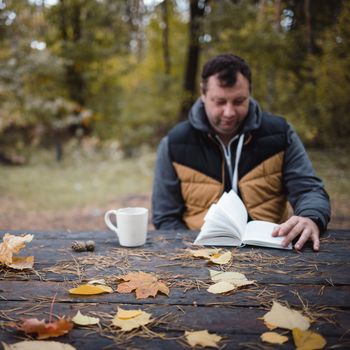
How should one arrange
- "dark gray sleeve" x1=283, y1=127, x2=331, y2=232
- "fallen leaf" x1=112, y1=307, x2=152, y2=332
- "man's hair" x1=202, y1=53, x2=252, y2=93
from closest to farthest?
1. "fallen leaf" x1=112, y1=307, x2=152, y2=332
2. "dark gray sleeve" x1=283, y1=127, x2=331, y2=232
3. "man's hair" x1=202, y1=53, x2=252, y2=93

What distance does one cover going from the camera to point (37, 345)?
874 mm

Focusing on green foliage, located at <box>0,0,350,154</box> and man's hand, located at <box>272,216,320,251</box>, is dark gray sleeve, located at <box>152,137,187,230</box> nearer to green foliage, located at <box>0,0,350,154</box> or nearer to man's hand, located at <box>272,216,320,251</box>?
man's hand, located at <box>272,216,320,251</box>

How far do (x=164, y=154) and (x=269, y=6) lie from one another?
3.94 meters

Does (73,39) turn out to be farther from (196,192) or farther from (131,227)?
(131,227)

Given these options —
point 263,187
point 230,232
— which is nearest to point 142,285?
point 230,232

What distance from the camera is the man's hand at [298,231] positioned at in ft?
5.24

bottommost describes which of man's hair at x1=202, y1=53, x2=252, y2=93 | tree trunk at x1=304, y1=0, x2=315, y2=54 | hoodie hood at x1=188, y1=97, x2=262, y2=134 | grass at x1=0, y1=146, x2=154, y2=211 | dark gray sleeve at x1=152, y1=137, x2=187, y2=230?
grass at x1=0, y1=146, x2=154, y2=211

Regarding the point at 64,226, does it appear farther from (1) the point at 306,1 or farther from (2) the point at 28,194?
(1) the point at 306,1

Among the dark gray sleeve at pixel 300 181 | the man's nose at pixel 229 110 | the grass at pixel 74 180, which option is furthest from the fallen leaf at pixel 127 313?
the grass at pixel 74 180

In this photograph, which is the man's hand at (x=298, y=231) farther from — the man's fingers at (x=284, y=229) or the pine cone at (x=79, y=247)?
the pine cone at (x=79, y=247)

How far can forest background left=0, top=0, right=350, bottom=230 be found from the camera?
530cm

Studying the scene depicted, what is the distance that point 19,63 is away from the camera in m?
7.04

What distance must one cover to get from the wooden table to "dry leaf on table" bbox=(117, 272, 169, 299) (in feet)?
0.08

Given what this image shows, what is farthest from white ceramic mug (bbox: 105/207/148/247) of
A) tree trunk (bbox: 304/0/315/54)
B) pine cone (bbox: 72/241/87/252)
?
tree trunk (bbox: 304/0/315/54)
